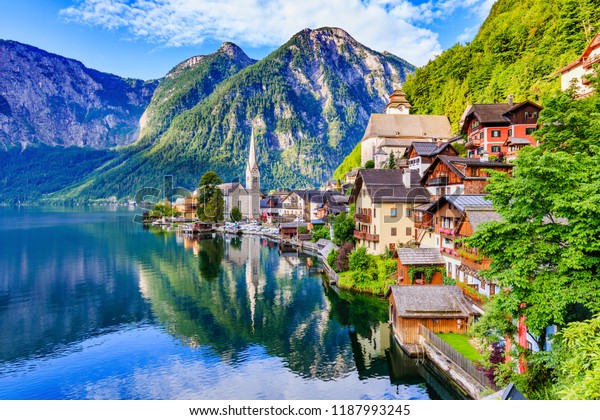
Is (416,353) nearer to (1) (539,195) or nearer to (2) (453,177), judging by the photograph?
(1) (539,195)

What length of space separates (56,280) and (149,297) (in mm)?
17228

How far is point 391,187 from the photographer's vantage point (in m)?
47.5

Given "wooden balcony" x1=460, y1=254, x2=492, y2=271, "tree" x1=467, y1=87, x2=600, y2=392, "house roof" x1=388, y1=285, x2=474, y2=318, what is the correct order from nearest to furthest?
"tree" x1=467, y1=87, x2=600, y2=392 → "wooden balcony" x1=460, y1=254, x2=492, y2=271 → "house roof" x1=388, y1=285, x2=474, y2=318

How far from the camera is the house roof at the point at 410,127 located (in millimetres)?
87750

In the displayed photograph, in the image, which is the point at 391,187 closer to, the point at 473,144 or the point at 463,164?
the point at 463,164

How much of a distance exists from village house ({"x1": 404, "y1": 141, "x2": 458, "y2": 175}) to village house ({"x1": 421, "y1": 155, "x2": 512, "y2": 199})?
791 centimetres

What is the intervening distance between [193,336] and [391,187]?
27.4 metres

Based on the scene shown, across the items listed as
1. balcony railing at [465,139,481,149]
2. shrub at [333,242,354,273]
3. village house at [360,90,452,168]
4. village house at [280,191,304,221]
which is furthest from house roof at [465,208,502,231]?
village house at [280,191,304,221]

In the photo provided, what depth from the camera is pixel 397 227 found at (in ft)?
152

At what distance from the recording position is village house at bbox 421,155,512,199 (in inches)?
1522

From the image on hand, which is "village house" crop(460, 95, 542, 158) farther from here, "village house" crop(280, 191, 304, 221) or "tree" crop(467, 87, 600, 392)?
Result: "village house" crop(280, 191, 304, 221)

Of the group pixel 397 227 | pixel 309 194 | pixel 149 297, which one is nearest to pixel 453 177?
pixel 397 227

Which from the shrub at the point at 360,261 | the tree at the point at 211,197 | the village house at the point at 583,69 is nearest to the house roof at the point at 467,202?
the shrub at the point at 360,261

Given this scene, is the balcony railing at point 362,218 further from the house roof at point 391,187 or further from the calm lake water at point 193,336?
the calm lake water at point 193,336
